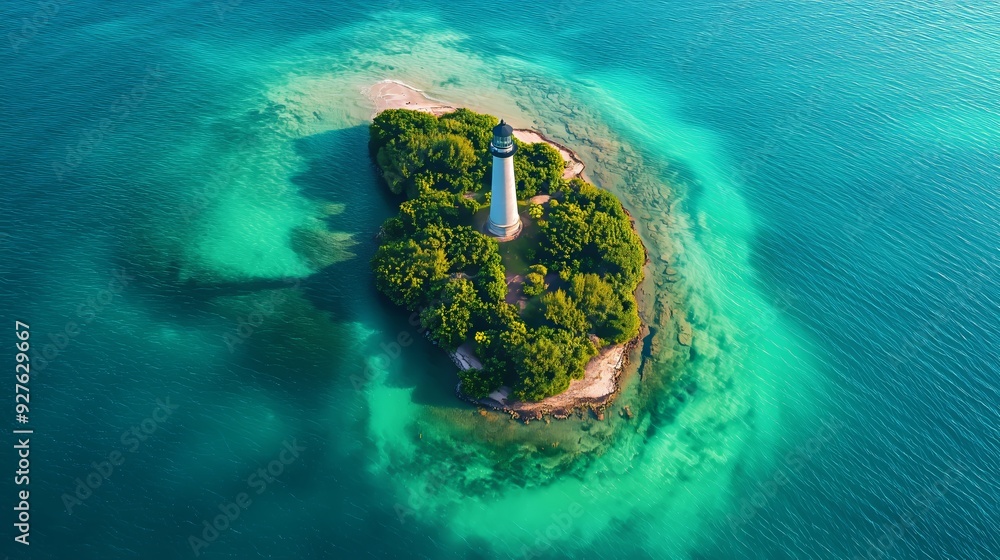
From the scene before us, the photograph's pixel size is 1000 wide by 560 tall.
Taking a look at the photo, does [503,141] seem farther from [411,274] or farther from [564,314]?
[564,314]

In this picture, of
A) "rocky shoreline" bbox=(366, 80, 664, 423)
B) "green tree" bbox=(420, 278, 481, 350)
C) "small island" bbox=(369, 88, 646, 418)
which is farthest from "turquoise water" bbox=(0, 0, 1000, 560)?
"small island" bbox=(369, 88, 646, 418)

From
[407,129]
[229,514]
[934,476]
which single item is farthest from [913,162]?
[229,514]

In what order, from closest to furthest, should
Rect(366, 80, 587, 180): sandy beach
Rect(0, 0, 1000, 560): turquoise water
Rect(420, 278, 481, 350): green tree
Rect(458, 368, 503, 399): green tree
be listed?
Rect(0, 0, 1000, 560): turquoise water < Rect(458, 368, 503, 399): green tree < Rect(420, 278, 481, 350): green tree < Rect(366, 80, 587, 180): sandy beach

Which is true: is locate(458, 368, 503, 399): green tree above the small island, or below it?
below

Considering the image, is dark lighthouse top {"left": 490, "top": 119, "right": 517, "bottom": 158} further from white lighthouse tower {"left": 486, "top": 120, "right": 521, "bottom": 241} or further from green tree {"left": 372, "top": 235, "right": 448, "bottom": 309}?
green tree {"left": 372, "top": 235, "right": 448, "bottom": 309}

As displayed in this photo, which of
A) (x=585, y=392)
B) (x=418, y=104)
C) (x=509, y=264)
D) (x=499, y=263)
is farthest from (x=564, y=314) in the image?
(x=418, y=104)

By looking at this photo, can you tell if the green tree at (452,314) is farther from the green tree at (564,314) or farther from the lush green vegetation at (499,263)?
the green tree at (564,314)

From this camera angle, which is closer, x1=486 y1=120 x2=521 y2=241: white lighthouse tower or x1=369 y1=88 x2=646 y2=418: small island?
x1=369 y1=88 x2=646 y2=418: small island

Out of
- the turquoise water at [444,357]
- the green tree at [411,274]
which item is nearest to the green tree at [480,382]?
the turquoise water at [444,357]
